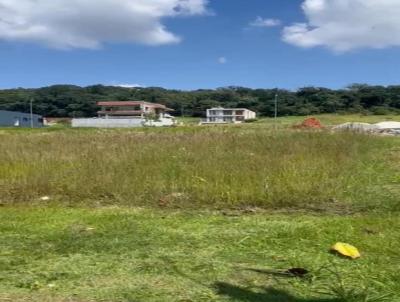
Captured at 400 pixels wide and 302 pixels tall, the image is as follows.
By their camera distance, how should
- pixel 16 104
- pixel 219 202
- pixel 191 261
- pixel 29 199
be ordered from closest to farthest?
pixel 191 261 < pixel 219 202 < pixel 29 199 < pixel 16 104

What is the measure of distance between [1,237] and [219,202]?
241 cm

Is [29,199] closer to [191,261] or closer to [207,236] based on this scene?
[207,236]

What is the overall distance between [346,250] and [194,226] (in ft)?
5.02

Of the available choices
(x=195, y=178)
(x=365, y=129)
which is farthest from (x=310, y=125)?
(x=195, y=178)

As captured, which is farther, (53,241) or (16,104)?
(16,104)

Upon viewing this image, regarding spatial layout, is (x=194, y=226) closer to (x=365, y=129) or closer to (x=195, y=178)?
(x=195, y=178)

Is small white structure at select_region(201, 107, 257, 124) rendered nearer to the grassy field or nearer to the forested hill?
the forested hill

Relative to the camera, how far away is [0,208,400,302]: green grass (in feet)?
11.6

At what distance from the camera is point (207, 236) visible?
489cm

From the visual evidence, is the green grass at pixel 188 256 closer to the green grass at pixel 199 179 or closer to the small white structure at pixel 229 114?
the green grass at pixel 199 179

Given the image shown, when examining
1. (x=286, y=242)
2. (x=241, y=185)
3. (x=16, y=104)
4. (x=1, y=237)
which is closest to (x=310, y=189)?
(x=241, y=185)

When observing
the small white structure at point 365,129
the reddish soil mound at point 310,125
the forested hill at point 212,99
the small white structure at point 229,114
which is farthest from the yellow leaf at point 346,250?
the small white structure at point 229,114

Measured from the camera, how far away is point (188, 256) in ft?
14.2

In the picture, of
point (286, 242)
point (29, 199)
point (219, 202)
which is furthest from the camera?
point (29, 199)
